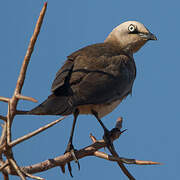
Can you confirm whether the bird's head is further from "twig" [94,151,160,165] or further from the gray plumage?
"twig" [94,151,160,165]

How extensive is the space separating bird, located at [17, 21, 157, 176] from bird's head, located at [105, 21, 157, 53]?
485mm

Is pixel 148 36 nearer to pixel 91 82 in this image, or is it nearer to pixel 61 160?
pixel 91 82

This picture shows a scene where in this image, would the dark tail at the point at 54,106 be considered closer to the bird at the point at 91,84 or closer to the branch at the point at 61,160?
the bird at the point at 91,84

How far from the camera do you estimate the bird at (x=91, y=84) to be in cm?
405

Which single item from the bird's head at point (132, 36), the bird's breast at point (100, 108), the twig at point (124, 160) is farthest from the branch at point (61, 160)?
the bird's head at point (132, 36)

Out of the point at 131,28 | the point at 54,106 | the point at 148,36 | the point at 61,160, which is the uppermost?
the point at 131,28

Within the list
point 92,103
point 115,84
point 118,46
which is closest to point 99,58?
point 115,84

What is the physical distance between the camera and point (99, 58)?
5.12m

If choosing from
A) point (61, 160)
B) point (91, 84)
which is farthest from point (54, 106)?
point (91, 84)

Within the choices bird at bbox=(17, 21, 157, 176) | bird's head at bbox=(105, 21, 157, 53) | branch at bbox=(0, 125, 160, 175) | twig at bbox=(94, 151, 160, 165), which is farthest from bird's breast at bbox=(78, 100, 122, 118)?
bird's head at bbox=(105, 21, 157, 53)

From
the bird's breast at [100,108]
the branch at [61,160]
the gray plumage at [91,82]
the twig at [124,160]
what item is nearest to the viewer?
the twig at [124,160]

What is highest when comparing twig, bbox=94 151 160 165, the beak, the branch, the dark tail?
the beak

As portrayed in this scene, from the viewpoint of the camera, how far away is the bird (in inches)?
160

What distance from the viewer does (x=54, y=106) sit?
3.75 metres
